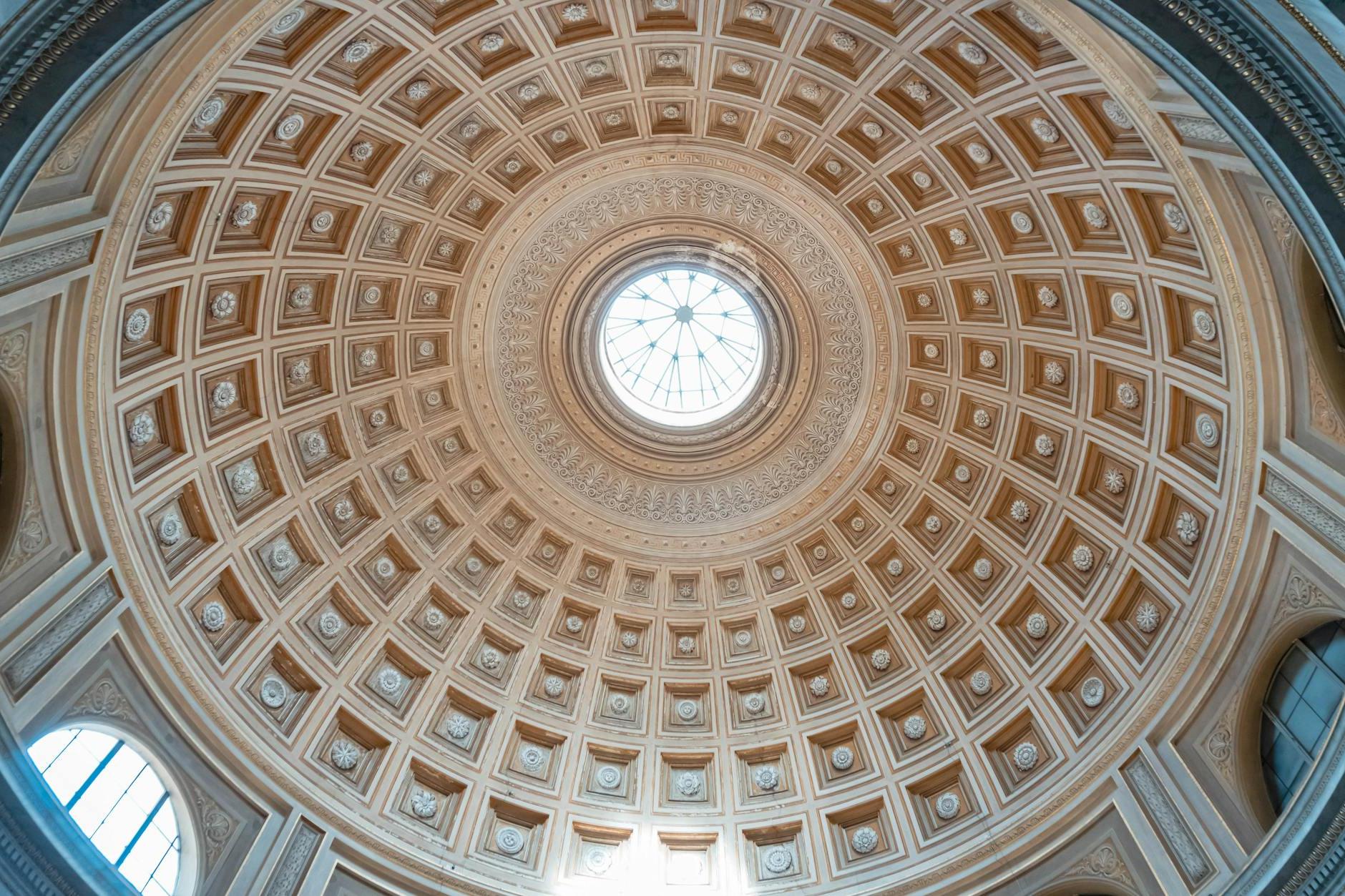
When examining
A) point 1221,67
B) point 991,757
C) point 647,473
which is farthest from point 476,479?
point 1221,67

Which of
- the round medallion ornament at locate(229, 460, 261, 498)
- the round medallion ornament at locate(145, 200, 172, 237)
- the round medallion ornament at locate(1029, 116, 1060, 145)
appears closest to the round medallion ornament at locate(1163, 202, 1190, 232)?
the round medallion ornament at locate(1029, 116, 1060, 145)

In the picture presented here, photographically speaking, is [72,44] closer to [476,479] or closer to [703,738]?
[476,479]

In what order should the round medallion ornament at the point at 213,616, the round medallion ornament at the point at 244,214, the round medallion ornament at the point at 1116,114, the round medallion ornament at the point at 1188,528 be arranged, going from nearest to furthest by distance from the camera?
the round medallion ornament at the point at 1116,114 < the round medallion ornament at the point at 1188,528 < the round medallion ornament at the point at 244,214 < the round medallion ornament at the point at 213,616

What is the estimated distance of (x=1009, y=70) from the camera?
54.5 feet

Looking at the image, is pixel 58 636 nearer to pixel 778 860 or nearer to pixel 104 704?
pixel 104 704

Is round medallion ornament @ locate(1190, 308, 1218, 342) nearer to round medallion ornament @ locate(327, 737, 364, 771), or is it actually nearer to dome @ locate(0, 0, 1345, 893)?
dome @ locate(0, 0, 1345, 893)

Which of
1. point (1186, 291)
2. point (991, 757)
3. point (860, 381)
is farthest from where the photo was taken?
point (860, 381)

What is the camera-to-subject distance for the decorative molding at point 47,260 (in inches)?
514

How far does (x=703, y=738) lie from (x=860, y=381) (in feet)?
33.2

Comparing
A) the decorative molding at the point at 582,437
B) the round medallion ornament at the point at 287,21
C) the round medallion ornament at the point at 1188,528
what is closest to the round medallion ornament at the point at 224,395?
the decorative molding at the point at 582,437

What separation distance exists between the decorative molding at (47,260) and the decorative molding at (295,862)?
36.5ft

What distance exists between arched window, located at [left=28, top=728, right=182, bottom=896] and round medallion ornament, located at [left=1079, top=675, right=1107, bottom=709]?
17.7 meters

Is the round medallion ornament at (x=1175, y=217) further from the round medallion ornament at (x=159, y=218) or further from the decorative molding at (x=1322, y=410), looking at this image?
the round medallion ornament at (x=159, y=218)

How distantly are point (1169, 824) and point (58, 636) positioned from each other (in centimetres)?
1921
